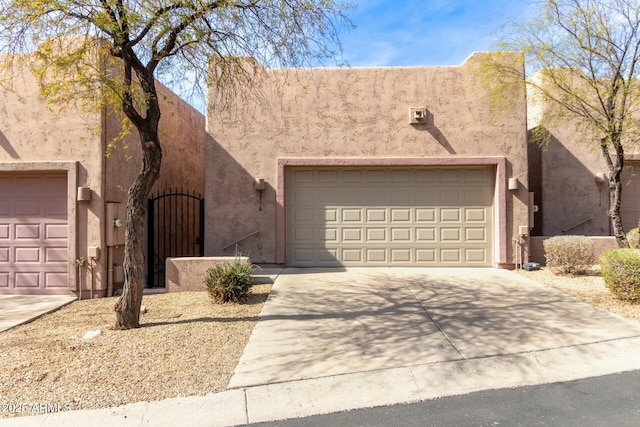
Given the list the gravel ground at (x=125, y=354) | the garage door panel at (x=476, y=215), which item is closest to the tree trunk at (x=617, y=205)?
the gravel ground at (x=125, y=354)

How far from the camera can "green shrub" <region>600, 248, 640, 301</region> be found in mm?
6711

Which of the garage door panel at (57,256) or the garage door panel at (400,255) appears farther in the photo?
the garage door panel at (400,255)

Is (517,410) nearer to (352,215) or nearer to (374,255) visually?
(374,255)

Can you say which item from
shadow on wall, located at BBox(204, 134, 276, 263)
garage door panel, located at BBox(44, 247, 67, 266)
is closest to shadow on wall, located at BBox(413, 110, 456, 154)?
shadow on wall, located at BBox(204, 134, 276, 263)

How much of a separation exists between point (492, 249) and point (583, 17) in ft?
18.2

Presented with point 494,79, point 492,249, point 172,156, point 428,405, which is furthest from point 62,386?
point 494,79

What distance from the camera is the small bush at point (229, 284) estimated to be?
709 centimetres

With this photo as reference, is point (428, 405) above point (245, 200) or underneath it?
underneath

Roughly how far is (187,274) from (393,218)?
5.29 metres

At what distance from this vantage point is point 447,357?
4.63 metres

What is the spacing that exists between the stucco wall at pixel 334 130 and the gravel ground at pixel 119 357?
3943mm

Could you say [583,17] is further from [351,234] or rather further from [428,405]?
[428,405]

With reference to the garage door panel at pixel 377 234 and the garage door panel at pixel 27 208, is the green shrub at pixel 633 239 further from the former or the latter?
the garage door panel at pixel 27 208

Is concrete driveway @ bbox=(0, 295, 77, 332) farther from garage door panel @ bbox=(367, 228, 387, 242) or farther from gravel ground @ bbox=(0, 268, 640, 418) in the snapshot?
garage door panel @ bbox=(367, 228, 387, 242)
